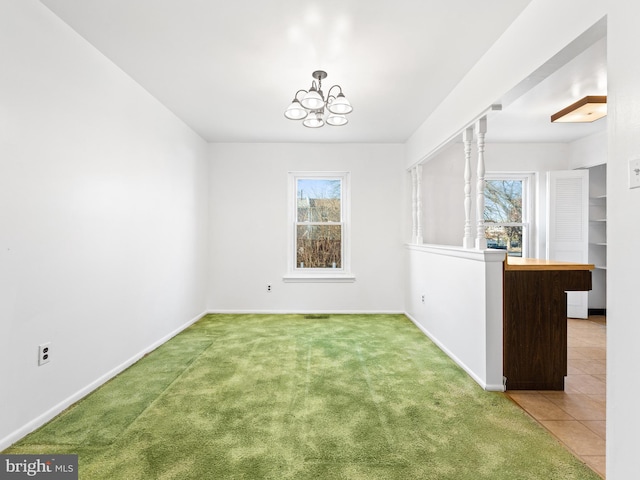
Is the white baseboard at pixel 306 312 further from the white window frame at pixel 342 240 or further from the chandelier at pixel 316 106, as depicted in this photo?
the chandelier at pixel 316 106

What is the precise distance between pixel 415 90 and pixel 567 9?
1.63 m

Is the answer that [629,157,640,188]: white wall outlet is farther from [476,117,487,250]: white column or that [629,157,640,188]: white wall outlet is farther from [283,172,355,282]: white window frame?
[283,172,355,282]: white window frame

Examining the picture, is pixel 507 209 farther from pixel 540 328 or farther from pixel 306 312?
pixel 306 312

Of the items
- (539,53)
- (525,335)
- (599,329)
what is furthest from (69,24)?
(599,329)

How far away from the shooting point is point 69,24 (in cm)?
227

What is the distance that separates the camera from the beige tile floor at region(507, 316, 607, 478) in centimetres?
187

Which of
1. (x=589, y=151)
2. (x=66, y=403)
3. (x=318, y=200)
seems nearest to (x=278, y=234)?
(x=318, y=200)

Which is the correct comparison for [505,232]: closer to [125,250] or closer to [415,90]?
[415,90]

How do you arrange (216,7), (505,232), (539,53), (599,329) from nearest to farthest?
(539,53) → (216,7) → (599,329) → (505,232)

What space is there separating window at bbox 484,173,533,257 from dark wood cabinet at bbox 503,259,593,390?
2.91 m

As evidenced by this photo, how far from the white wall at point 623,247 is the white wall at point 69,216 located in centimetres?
297

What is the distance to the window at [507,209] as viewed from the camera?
5.34 m

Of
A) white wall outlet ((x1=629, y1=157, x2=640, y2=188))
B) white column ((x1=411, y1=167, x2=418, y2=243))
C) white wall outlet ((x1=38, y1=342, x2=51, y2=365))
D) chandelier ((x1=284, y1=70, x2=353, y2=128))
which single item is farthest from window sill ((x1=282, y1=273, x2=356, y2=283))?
white wall outlet ((x1=629, y1=157, x2=640, y2=188))

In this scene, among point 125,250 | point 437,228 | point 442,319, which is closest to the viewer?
point 125,250
